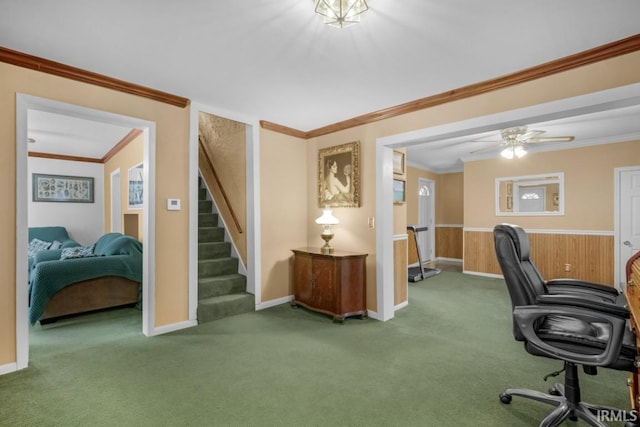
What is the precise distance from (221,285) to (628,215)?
604 cm

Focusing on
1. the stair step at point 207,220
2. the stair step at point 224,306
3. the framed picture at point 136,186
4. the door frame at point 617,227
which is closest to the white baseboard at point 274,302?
the stair step at point 224,306

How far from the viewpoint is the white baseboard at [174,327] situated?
3.12 meters

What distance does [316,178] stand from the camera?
4.34 meters

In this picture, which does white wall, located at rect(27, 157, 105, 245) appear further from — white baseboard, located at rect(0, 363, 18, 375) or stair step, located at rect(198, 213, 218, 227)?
white baseboard, located at rect(0, 363, 18, 375)

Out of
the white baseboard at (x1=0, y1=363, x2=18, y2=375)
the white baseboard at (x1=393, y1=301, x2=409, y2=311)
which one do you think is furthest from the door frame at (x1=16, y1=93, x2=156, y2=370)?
the white baseboard at (x1=393, y1=301, x2=409, y2=311)

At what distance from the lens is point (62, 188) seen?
655 cm

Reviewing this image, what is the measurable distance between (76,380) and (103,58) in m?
2.42

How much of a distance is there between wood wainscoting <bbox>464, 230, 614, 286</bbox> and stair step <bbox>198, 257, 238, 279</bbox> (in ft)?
15.6

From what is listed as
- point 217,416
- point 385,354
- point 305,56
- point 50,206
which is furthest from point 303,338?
point 50,206

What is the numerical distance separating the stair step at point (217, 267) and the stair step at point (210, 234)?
0.45 meters

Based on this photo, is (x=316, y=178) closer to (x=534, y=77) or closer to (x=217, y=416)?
(x=534, y=77)

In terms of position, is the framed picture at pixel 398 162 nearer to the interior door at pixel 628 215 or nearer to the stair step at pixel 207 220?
the stair step at pixel 207 220

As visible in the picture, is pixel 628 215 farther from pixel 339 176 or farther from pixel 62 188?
pixel 62 188

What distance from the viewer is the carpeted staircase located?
141 inches
